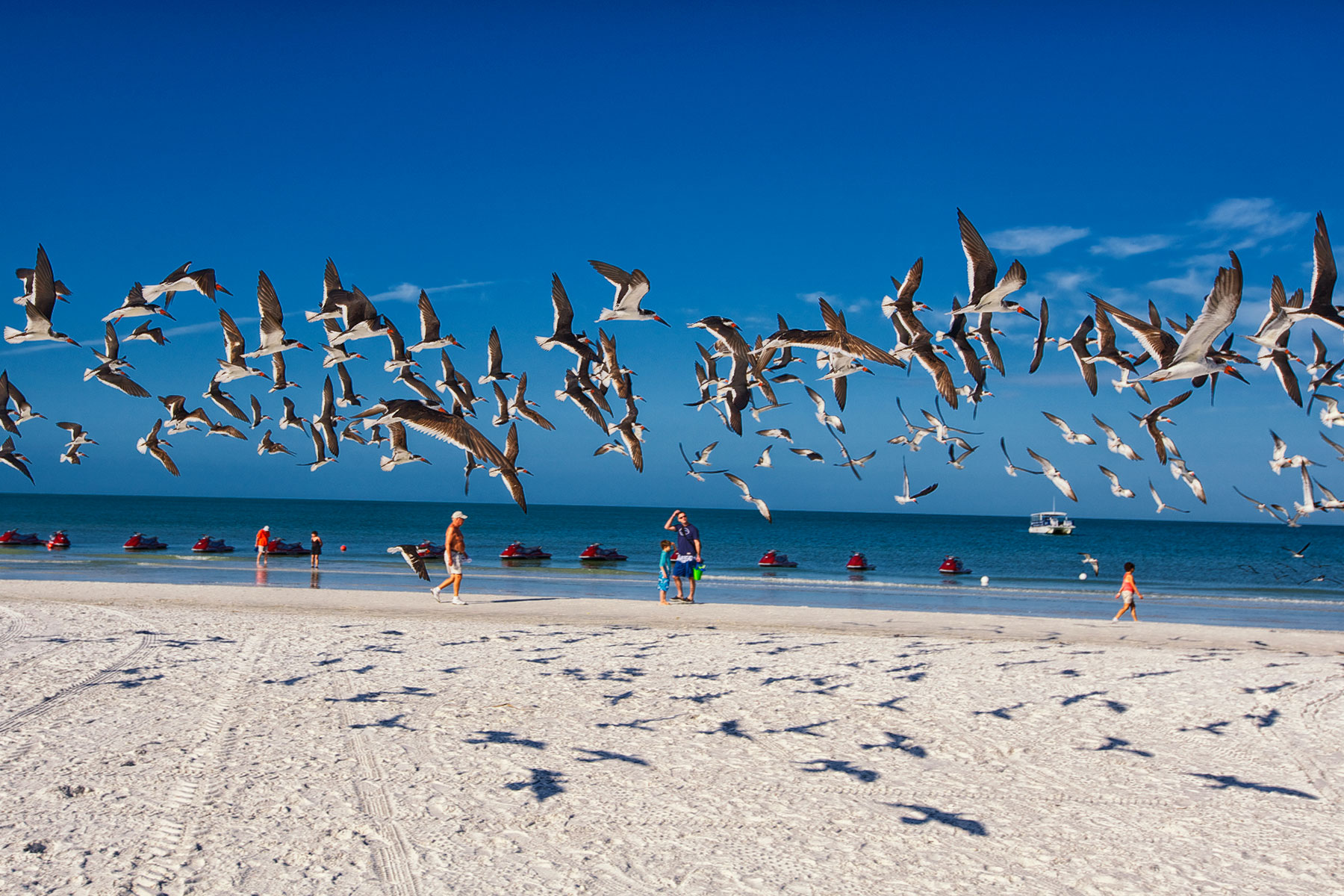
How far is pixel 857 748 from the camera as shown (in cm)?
859

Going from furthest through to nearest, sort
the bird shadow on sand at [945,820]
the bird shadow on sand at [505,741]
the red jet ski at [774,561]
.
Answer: the red jet ski at [774,561], the bird shadow on sand at [505,741], the bird shadow on sand at [945,820]

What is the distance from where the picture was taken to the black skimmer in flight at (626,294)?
10.5 m

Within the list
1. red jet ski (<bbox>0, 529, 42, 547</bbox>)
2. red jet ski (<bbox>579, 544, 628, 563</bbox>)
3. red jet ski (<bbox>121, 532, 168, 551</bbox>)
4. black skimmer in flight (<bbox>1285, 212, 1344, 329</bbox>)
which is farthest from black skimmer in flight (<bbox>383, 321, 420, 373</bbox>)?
red jet ski (<bbox>0, 529, 42, 547</bbox>)

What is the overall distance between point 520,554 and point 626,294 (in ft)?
112

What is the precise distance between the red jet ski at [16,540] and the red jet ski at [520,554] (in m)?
26.4

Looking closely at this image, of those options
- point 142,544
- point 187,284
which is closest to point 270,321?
point 187,284

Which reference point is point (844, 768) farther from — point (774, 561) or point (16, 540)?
point (16, 540)

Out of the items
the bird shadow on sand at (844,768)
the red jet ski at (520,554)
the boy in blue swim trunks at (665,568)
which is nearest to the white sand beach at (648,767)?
the bird shadow on sand at (844,768)

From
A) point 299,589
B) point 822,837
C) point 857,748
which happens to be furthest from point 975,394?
point 299,589

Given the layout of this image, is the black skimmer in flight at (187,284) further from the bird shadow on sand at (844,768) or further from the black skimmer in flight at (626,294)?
the bird shadow on sand at (844,768)

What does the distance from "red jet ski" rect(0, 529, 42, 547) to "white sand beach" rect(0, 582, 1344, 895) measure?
38.7 meters

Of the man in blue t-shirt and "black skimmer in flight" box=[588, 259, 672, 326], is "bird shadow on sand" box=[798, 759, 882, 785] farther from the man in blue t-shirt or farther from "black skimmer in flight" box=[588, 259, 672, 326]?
the man in blue t-shirt

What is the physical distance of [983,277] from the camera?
946 cm

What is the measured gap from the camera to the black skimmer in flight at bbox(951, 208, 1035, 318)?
9.16 m
